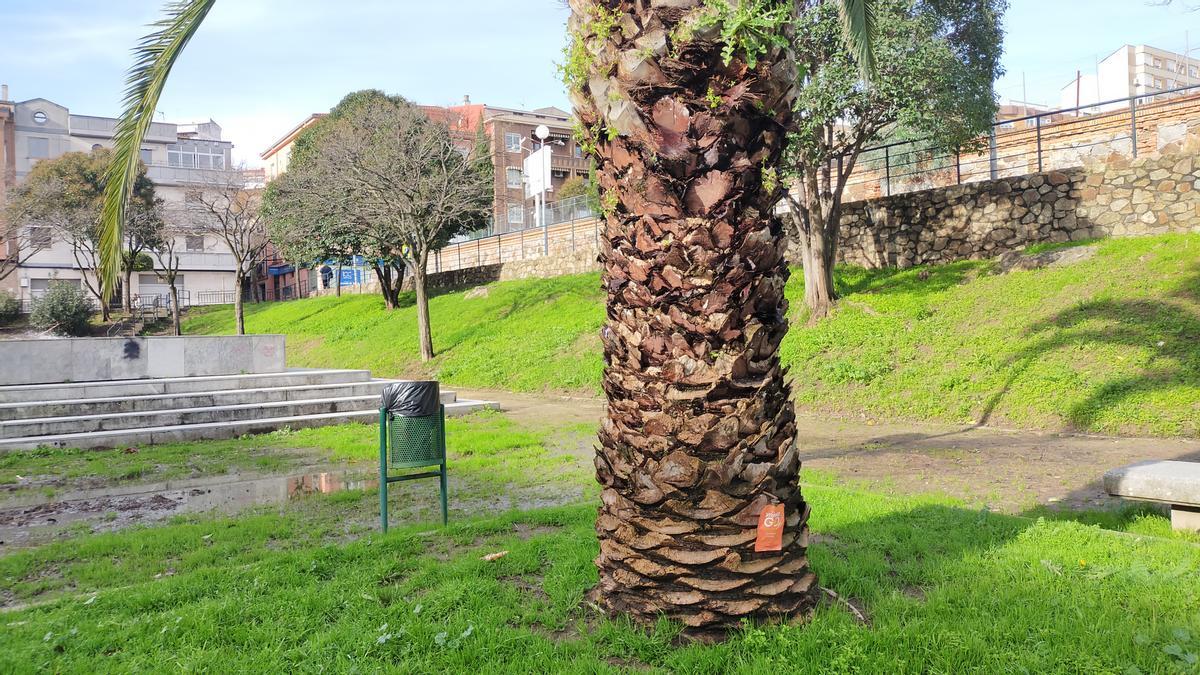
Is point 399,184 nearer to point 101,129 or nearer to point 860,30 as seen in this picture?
point 860,30

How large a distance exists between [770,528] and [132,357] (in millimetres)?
13715

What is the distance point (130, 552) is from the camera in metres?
5.10

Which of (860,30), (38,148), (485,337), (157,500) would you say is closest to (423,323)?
Result: (485,337)

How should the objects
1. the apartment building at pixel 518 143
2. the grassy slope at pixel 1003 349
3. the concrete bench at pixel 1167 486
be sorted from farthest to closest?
the apartment building at pixel 518 143
the grassy slope at pixel 1003 349
the concrete bench at pixel 1167 486

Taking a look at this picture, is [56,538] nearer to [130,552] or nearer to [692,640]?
[130,552]

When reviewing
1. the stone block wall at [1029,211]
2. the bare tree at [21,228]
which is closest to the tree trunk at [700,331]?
the stone block wall at [1029,211]

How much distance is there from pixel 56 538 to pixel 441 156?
1739 cm

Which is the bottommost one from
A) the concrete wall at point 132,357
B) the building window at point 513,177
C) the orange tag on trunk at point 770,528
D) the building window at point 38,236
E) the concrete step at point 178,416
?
the concrete step at point 178,416

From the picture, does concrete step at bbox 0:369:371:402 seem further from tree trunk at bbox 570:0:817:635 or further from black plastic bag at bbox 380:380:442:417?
tree trunk at bbox 570:0:817:635

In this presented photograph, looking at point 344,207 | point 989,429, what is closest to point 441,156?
point 344,207

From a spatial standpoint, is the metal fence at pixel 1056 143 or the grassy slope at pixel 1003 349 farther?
the metal fence at pixel 1056 143

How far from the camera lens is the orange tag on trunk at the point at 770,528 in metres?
2.98

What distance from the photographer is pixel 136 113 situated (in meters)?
4.93

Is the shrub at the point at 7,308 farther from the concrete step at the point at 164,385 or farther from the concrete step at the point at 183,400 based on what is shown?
the concrete step at the point at 183,400
